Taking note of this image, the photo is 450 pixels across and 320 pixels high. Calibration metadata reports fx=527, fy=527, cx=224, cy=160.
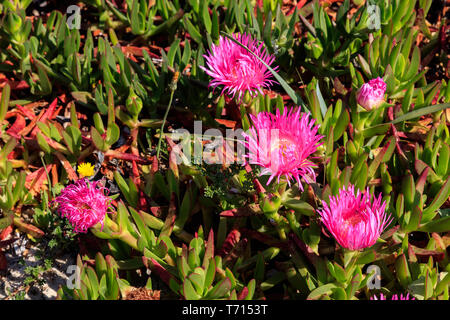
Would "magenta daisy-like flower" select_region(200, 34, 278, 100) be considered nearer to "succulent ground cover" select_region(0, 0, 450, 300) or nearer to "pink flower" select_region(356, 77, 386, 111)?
"succulent ground cover" select_region(0, 0, 450, 300)

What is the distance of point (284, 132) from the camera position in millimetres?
1438

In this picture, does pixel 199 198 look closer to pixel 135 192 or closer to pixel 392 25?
pixel 135 192

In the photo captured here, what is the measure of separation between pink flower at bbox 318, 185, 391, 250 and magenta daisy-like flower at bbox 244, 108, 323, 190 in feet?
0.36

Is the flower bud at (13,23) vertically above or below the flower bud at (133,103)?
above

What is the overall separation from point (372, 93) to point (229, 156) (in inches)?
20.0

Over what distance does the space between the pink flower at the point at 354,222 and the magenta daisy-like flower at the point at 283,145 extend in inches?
4.4

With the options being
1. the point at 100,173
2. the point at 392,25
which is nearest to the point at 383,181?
the point at 392,25

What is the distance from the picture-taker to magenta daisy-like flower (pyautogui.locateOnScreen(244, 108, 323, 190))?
4.40 ft

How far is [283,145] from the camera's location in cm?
139

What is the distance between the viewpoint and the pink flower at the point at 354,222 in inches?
50.4

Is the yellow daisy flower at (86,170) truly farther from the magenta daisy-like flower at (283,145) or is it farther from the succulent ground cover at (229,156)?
the magenta daisy-like flower at (283,145)

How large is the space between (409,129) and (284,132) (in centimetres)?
71

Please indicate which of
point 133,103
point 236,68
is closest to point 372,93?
point 236,68

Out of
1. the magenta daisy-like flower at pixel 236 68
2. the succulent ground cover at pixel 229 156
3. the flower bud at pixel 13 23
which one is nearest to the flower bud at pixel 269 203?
the succulent ground cover at pixel 229 156
